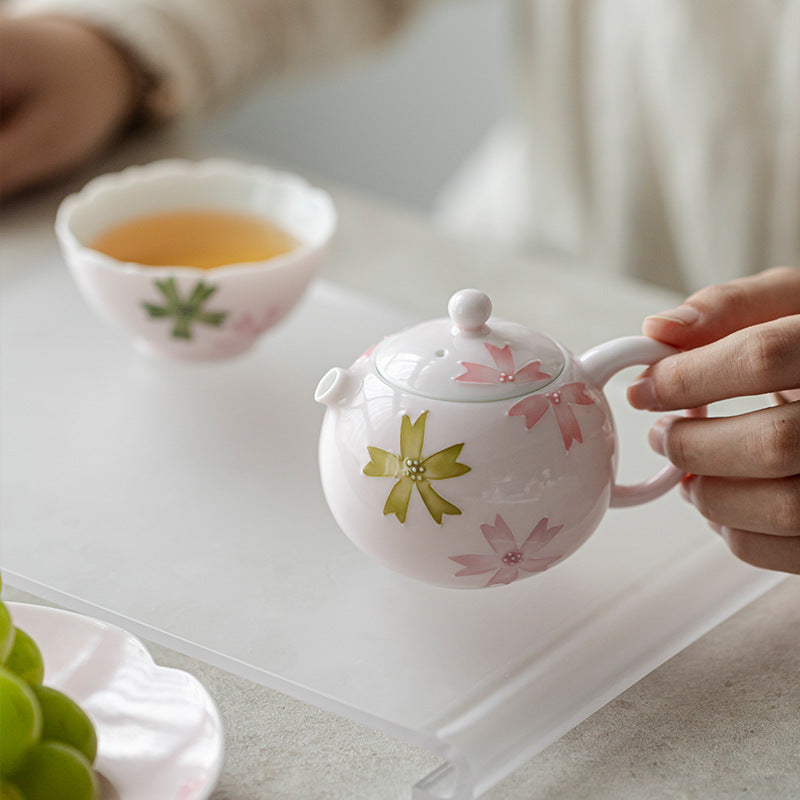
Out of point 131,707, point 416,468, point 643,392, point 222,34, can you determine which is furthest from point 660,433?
point 222,34

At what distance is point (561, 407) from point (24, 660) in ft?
0.82

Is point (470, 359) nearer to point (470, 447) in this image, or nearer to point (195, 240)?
point (470, 447)

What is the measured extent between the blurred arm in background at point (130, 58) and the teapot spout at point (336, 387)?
61 cm

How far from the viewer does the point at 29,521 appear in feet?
2.01

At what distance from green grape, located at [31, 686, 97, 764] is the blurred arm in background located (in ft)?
2.34

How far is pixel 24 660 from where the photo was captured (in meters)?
0.42

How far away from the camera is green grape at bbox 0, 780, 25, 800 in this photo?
367 millimetres

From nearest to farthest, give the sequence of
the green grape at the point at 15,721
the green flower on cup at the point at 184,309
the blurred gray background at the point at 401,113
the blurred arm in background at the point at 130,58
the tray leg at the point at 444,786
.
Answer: the green grape at the point at 15,721 < the tray leg at the point at 444,786 < the green flower on cup at the point at 184,309 < the blurred arm in background at the point at 130,58 < the blurred gray background at the point at 401,113

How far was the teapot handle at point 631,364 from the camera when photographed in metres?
0.53

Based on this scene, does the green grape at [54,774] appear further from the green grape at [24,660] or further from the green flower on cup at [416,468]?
the green flower on cup at [416,468]

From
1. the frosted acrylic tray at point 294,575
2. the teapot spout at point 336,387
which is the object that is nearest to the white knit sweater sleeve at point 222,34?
the frosted acrylic tray at point 294,575

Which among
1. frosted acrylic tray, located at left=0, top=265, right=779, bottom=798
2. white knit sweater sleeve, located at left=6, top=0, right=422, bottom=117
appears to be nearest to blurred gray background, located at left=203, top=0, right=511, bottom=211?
white knit sweater sleeve, located at left=6, top=0, right=422, bottom=117

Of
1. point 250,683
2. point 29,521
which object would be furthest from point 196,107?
point 250,683

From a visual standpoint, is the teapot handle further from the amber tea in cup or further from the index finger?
the amber tea in cup
